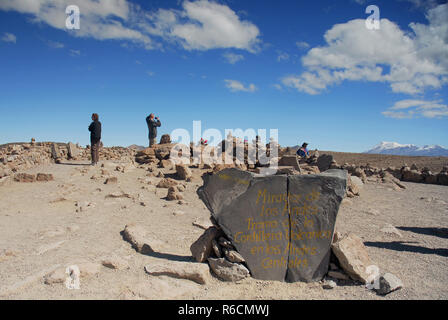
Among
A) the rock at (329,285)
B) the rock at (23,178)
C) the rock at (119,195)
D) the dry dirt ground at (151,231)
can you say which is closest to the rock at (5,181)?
the dry dirt ground at (151,231)

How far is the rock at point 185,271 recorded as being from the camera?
12.5ft

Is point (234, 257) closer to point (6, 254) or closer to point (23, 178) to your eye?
point (6, 254)

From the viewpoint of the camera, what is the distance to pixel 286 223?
159 inches

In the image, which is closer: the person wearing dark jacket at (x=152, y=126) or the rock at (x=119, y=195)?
the rock at (x=119, y=195)

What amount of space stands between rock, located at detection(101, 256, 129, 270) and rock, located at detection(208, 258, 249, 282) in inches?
50.6

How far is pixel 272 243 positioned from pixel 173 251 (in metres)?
1.89

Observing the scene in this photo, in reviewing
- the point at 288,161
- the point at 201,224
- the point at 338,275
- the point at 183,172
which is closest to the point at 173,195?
the point at 201,224

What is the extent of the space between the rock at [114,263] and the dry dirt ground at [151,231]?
0.27 ft

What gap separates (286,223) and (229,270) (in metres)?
1.04

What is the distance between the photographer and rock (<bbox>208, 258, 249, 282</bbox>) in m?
3.90

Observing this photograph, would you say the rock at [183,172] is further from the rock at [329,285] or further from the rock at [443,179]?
the rock at [443,179]

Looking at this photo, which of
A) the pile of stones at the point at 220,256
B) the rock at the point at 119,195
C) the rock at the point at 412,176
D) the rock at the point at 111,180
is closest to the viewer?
the pile of stones at the point at 220,256

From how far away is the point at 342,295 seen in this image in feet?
11.6
